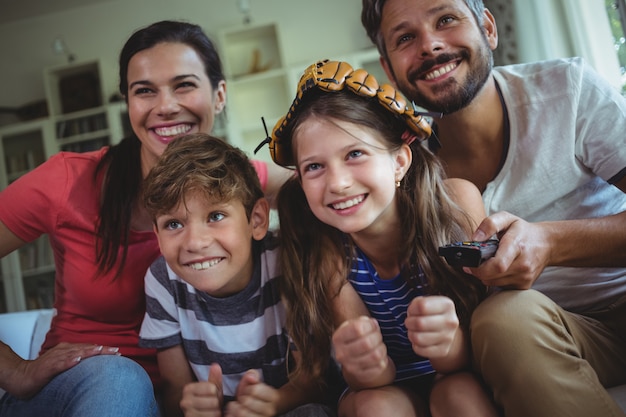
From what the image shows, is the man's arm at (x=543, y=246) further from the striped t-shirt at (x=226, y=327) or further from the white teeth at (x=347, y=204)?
the striped t-shirt at (x=226, y=327)

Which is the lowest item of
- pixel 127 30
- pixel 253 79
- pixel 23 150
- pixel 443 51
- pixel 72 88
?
pixel 443 51

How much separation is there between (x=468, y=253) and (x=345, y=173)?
0.31m

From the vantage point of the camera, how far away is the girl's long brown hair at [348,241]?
1.14 meters

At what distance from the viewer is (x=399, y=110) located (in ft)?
3.69

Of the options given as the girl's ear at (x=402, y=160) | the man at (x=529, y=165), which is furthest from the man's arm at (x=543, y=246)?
the girl's ear at (x=402, y=160)

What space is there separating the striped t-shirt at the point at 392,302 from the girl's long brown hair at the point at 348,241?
0.03 meters

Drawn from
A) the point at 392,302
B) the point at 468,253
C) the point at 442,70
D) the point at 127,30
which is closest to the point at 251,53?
the point at 127,30

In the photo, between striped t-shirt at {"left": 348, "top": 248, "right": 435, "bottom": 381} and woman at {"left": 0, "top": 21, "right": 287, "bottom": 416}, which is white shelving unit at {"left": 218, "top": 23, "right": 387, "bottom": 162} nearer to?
woman at {"left": 0, "top": 21, "right": 287, "bottom": 416}

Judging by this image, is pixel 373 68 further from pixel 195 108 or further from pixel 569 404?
pixel 569 404

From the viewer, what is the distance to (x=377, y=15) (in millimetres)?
1503

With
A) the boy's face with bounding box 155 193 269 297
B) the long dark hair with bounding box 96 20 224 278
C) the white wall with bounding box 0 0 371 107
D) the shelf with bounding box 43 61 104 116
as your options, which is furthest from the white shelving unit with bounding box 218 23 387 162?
the boy's face with bounding box 155 193 269 297

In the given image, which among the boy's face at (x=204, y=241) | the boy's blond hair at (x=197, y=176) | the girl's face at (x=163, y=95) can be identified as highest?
the girl's face at (x=163, y=95)

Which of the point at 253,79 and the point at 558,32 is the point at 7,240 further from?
the point at 253,79

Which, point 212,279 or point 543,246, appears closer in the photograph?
point 543,246
